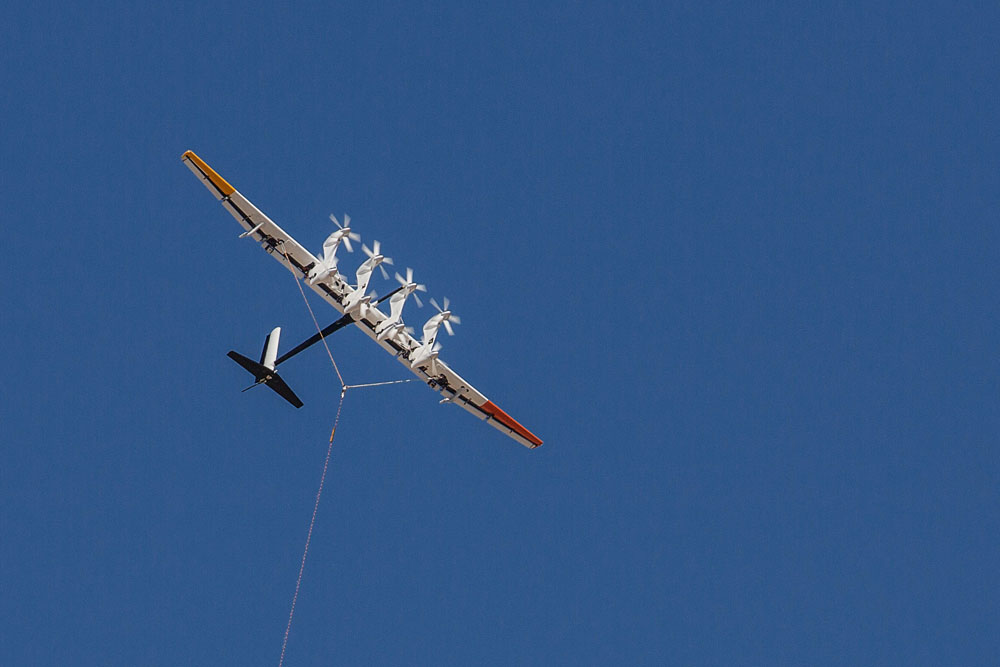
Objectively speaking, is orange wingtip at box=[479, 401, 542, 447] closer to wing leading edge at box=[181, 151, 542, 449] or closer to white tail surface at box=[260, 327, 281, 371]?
wing leading edge at box=[181, 151, 542, 449]

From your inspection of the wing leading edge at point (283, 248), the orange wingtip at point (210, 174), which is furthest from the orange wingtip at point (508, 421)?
the orange wingtip at point (210, 174)

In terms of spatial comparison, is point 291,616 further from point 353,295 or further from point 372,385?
point 353,295

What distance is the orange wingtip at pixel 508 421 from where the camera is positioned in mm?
58406

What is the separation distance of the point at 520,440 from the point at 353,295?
12.8 m

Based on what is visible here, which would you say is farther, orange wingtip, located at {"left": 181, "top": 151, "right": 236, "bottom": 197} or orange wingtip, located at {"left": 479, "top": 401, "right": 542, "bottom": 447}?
orange wingtip, located at {"left": 479, "top": 401, "right": 542, "bottom": 447}

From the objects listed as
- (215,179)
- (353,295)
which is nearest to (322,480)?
(353,295)

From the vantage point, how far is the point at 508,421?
195 ft

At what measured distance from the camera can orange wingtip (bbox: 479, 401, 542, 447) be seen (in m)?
58.4

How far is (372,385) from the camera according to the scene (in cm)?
5478

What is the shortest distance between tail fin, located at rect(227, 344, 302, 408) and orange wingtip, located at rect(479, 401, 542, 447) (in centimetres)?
906

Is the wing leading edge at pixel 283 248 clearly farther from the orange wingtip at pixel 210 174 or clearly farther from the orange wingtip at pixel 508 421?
the orange wingtip at pixel 508 421

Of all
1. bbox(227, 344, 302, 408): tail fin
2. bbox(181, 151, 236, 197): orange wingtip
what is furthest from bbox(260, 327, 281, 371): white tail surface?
bbox(181, 151, 236, 197): orange wingtip

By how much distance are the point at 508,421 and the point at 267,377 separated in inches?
470

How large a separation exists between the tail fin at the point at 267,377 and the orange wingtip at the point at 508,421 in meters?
9.06
